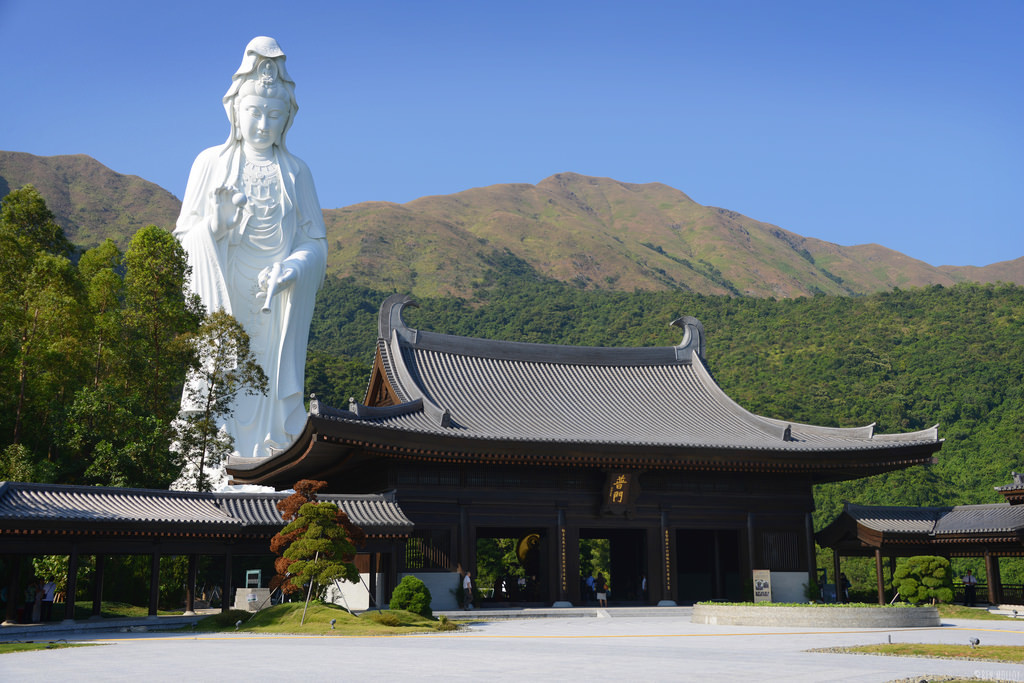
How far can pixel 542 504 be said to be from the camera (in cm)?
2380

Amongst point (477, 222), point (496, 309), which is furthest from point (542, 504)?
point (477, 222)

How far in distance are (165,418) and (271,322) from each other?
20.5 ft

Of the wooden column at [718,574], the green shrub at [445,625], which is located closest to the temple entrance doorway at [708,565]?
the wooden column at [718,574]

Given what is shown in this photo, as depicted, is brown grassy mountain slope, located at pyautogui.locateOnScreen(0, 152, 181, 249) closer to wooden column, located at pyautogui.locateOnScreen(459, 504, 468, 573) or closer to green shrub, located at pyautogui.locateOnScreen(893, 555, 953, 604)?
wooden column, located at pyautogui.locateOnScreen(459, 504, 468, 573)

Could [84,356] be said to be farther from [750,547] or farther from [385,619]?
[750,547]

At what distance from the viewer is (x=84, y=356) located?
2439cm

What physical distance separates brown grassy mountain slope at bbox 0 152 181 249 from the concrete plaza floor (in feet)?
306

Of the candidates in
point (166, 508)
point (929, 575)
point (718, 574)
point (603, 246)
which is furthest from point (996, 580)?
point (603, 246)

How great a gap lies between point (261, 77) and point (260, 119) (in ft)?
4.79

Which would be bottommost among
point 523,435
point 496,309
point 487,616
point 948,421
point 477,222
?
point 487,616

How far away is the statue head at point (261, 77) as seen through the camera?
34.1 metres

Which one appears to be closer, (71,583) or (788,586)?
(71,583)

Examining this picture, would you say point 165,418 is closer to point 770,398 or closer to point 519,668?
point 519,668

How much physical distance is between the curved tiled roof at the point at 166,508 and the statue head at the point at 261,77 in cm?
1766
